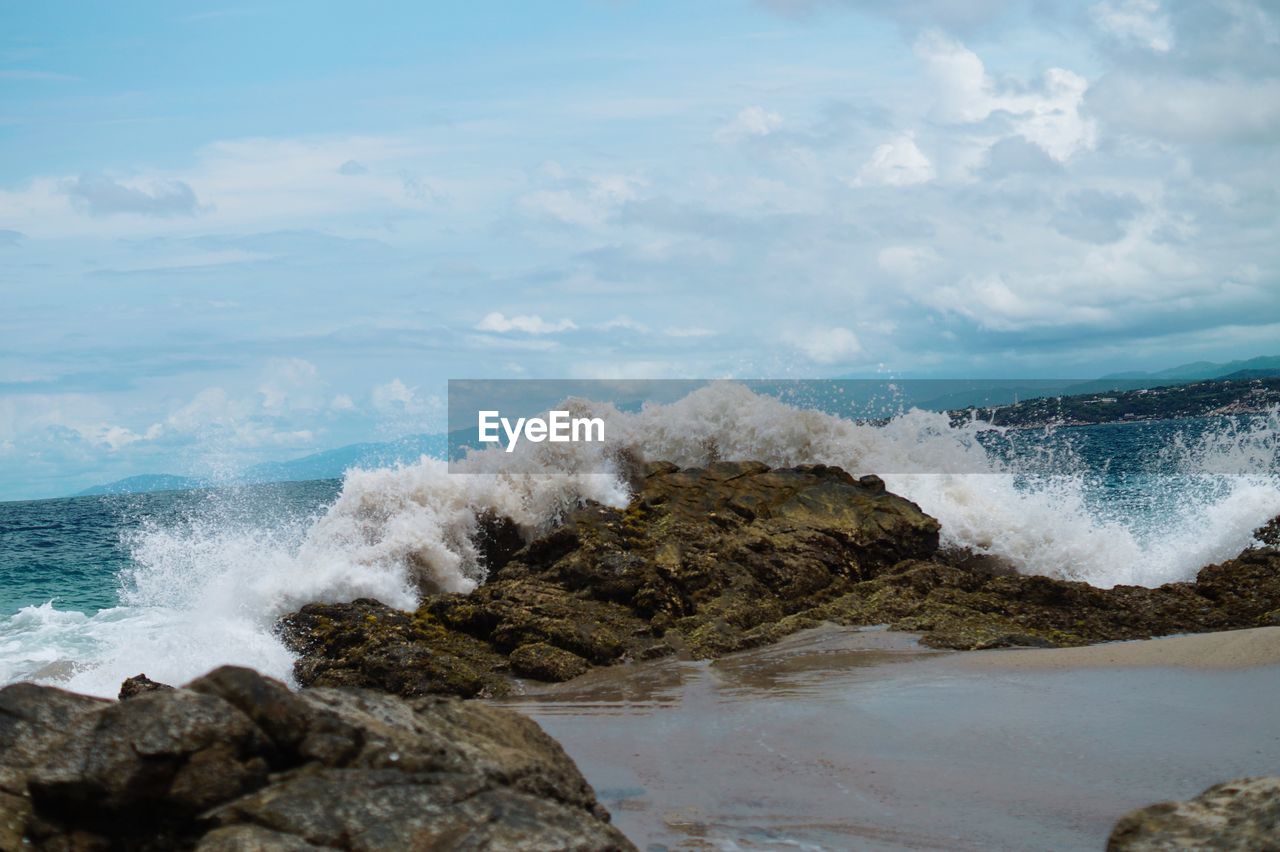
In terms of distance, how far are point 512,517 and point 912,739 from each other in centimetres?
863

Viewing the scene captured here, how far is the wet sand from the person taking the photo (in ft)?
18.0

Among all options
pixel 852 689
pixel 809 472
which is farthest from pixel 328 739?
pixel 809 472

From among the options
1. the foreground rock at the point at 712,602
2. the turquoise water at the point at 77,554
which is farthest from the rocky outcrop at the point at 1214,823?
the turquoise water at the point at 77,554

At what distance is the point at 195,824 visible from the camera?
387cm

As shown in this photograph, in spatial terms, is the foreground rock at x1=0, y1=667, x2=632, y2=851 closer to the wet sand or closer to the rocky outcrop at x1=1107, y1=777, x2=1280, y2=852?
the wet sand

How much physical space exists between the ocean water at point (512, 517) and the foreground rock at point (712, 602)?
1.26 meters

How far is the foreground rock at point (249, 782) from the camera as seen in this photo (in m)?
3.72

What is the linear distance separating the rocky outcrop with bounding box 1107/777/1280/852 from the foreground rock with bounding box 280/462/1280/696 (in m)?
5.00

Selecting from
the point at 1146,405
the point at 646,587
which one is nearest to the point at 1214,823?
the point at 646,587

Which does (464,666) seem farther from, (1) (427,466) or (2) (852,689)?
(1) (427,466)

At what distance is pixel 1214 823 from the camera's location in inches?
174

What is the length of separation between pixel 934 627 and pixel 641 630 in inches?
104

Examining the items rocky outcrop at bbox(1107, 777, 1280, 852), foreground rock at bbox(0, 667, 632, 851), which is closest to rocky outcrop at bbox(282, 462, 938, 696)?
foreground rock at bbox(0, 667, 632, 851)

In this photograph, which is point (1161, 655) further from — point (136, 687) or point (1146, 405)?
point (1146, 405)
